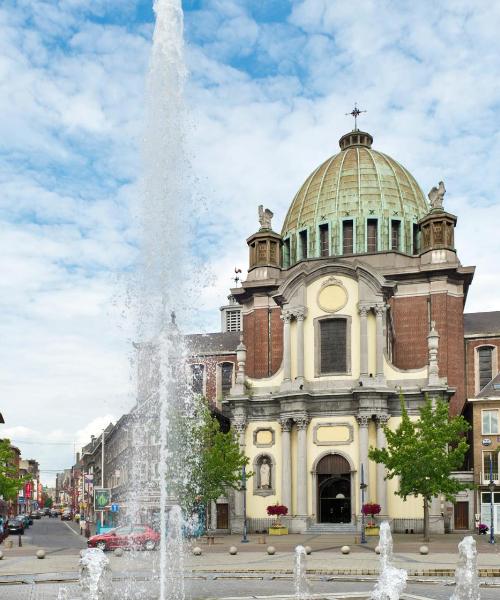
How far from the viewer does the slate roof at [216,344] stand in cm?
7527

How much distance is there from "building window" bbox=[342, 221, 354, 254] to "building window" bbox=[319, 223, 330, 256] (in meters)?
1.32

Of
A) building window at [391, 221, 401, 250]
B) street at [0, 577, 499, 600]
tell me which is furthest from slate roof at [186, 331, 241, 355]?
street at [0, 577, 499, 600]

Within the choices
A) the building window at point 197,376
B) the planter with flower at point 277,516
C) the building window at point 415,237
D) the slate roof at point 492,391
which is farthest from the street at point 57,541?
the building window at point 415,237

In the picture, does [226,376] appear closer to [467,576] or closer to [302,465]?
[302,465]

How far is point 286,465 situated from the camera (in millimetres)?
52844

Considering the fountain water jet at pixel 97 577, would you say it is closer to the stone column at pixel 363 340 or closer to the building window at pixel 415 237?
the stone column at pixel 363 340

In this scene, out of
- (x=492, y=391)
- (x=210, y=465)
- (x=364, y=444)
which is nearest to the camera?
(x=210, y=465)

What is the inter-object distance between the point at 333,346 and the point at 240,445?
8.75 meters

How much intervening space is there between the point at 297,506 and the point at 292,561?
22197 mm

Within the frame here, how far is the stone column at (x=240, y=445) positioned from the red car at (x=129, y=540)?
15.9 metres

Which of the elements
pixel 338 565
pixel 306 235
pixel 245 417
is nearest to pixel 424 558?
pixel 338 565

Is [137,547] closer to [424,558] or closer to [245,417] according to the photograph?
[424,558]

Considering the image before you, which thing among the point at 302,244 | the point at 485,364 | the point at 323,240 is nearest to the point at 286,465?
the point at 485,364

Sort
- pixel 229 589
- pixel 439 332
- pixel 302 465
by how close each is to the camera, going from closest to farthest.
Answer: pixel 229 589 → pixel 302 465 → pixel 439 332
